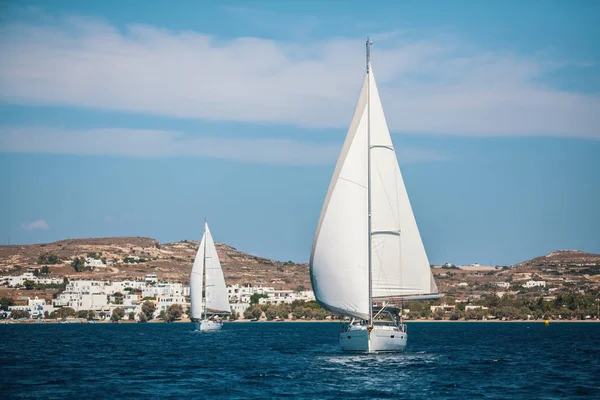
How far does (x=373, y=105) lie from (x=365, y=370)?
57.5ft

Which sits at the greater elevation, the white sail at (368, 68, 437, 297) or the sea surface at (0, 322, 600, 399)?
the white sail at (368, 68, 437, 297)

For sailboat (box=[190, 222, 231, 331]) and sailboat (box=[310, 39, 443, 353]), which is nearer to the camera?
sailboat (box=[310, 39, 443, 353])

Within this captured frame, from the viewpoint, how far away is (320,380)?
1978 inches

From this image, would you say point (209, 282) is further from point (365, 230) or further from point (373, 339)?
point (373, 339)

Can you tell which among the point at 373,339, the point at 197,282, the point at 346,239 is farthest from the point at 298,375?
the point at 197,282

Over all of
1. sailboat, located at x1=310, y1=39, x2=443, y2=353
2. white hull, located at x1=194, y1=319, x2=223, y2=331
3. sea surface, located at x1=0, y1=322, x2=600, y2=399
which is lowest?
sea surface, located at x1=0, y1=322, x2=600, y2=399

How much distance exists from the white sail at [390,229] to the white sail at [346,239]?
0.86m

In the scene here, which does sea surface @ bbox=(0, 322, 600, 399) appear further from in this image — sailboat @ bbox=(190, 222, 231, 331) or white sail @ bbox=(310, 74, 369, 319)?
sailboat @ bbox=(190, 222, 231, 331)

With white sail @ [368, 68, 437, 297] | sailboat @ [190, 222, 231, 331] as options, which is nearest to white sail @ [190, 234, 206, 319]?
sailboat @ [190, 222, 231, 331]

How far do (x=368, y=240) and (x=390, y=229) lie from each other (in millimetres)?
1927

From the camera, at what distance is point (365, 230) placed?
57.8 metres

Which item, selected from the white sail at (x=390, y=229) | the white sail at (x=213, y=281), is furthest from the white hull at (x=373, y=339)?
the white sail at (x=213, y=281)

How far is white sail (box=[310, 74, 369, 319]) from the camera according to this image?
186ft

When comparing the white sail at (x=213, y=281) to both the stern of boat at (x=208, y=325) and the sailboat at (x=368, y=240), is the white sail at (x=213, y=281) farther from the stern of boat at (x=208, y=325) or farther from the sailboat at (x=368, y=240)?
the sailboat at (x=368, y=240)
